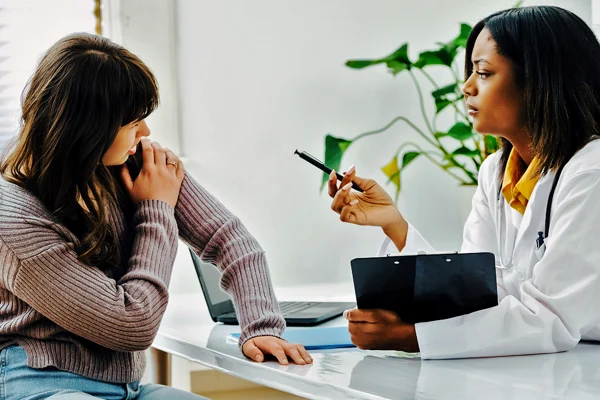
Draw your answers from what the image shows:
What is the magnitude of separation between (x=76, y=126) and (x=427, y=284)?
1.79 feet

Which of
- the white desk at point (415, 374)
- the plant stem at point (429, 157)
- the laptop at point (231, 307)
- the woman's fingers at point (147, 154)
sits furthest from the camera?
the plant stem at point (429, 157)

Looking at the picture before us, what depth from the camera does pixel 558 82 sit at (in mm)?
1268

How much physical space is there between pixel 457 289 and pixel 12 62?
1423 mm

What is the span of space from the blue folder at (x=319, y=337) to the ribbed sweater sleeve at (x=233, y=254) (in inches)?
1.7

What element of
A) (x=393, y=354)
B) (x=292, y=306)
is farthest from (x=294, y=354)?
(x=292, y=306)

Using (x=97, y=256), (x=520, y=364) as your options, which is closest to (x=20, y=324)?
(x=97, y=256)

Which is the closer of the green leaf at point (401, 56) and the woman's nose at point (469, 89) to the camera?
the woman's nose at point (469, 89)

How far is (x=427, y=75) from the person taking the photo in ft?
7.67

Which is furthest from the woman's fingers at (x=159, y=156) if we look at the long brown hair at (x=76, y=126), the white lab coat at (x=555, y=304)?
the white lab coat at (x=555, y=304)

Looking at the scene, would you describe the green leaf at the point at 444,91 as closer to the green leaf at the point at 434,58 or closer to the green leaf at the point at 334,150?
the green leaf at the point at 434,58

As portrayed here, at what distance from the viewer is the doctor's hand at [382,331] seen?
3.63 ft

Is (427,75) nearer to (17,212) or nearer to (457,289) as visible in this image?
(457,289)

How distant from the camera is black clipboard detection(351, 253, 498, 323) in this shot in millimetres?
1056

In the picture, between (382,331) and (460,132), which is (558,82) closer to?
(382,331)
